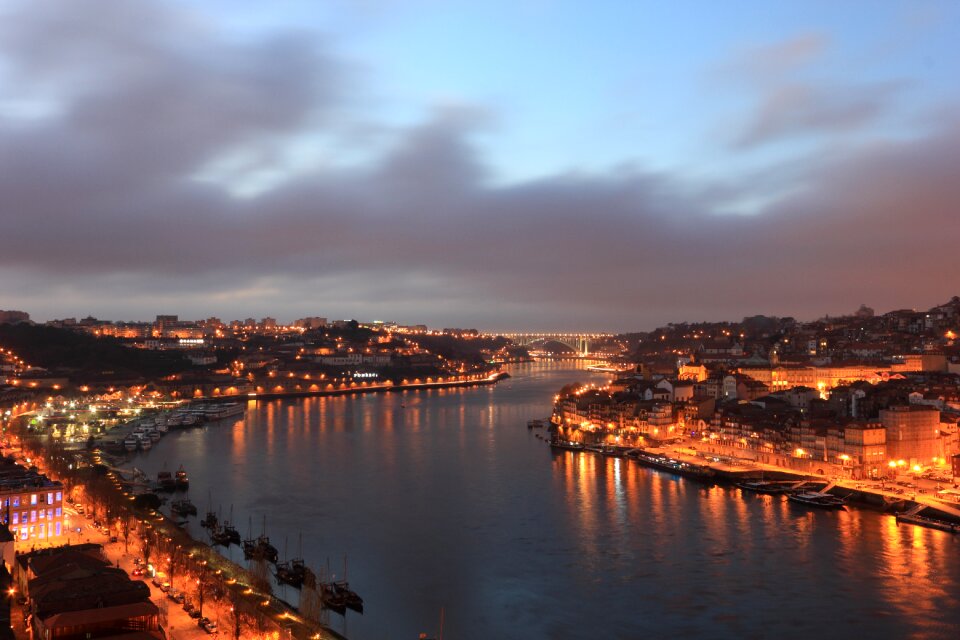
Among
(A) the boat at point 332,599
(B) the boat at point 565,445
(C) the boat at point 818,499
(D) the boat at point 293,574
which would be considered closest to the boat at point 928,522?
(C) the boat at point 818,499

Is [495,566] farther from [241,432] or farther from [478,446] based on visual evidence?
[241,432]

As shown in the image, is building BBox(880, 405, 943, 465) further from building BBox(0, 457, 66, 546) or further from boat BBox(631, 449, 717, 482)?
building BBox(0, 457, 66, 546)

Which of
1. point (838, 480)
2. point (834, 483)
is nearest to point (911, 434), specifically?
point (838, 480)

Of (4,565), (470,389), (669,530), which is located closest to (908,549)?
(669,530)

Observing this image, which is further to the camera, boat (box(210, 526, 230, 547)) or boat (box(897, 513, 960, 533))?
boat (box(897, 513, 960, 533))

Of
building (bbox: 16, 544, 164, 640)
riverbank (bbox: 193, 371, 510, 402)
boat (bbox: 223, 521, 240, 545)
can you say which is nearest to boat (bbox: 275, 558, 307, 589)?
boat (bbox: 223, 521, 240, 545)
